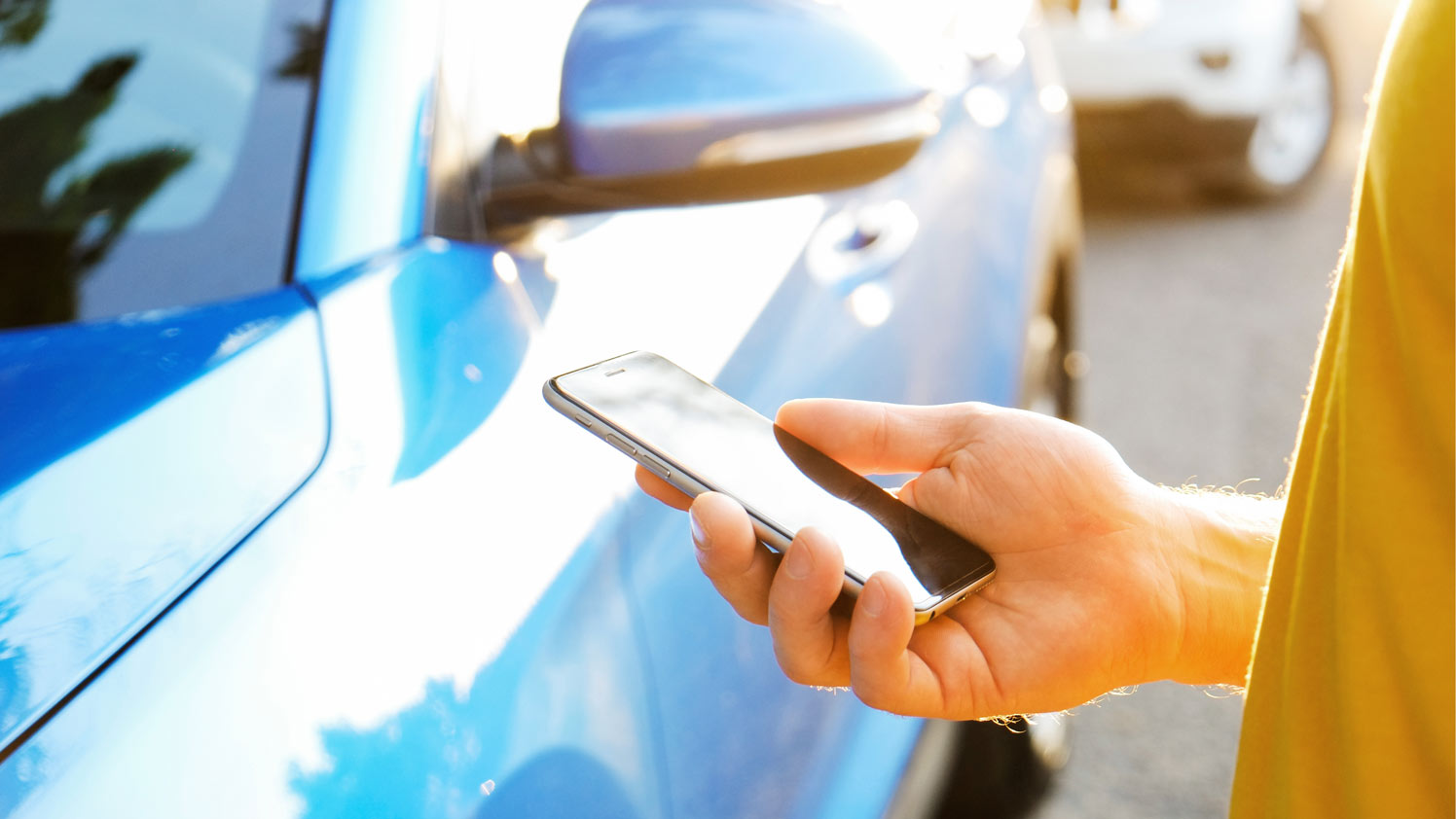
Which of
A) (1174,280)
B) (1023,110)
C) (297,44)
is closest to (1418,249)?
(297,44)

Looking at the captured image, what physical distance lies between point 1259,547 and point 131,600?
103 centimetres

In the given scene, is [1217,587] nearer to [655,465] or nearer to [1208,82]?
[655,465]

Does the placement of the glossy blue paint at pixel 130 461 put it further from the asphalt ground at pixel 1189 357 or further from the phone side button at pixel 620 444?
the asphalt ground at pixel 1189 357

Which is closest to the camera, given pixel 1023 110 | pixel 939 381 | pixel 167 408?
pixel 167 408

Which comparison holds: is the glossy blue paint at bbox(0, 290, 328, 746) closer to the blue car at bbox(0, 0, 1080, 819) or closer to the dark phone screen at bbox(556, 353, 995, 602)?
the blue car at bbox(0, 0, 1080, 819)

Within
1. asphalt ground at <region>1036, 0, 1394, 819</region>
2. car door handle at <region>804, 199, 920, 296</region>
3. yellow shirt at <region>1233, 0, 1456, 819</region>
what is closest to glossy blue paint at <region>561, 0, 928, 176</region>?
car door handle at <region>804, 199, 920, 296</region>

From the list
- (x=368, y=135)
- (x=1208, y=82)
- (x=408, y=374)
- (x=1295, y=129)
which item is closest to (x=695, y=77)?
(x=368, y=135)

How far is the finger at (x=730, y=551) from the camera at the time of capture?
102 centimetres

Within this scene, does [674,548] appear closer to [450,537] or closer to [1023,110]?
[450,537]

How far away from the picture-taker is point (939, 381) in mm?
1786

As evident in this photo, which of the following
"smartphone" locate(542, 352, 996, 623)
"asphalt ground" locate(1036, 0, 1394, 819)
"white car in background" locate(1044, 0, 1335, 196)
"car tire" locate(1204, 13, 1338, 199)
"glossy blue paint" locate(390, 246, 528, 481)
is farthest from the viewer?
"car tire" locate(1204, 13, 1338, 199)

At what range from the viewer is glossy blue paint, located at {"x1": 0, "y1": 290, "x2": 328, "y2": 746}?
757 millimetres

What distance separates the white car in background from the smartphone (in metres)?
4.44

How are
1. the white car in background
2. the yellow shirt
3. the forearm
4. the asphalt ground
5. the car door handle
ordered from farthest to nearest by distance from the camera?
the white car in background < the asphalt ground < the car door handle < the forearm < the yellow shirt
